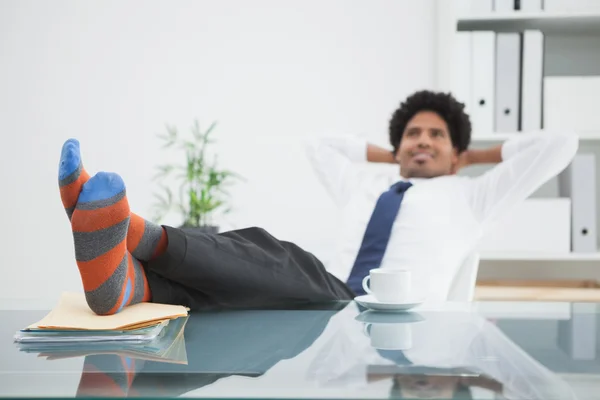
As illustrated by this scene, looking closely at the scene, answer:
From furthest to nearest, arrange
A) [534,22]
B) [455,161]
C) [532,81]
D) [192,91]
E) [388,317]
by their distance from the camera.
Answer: [192,91] < [534,22] < [532,81] < [455,161] < [388,317]

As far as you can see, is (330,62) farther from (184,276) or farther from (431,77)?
(184,276)

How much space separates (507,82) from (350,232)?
0.92 m

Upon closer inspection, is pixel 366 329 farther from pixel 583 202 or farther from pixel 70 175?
pixel 583 202

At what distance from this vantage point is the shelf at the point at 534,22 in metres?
2.46

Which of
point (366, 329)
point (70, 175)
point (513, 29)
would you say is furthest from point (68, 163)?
point (513, 29)

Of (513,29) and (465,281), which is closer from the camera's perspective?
(465,281)

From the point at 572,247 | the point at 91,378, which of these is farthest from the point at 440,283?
the point at 91,378

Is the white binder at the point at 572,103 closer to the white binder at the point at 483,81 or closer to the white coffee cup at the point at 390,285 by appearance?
the white binder at the point at 483,81

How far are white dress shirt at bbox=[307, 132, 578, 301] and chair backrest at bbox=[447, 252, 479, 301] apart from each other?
20 millimetres

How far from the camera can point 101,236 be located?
877 mm

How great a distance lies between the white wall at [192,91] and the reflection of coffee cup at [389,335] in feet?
6.27

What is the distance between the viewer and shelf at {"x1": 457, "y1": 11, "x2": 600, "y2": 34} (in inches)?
96.8

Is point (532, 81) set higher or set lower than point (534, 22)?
lower

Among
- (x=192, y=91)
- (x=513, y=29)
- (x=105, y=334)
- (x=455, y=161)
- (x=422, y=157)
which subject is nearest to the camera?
(x=105, y=334)
